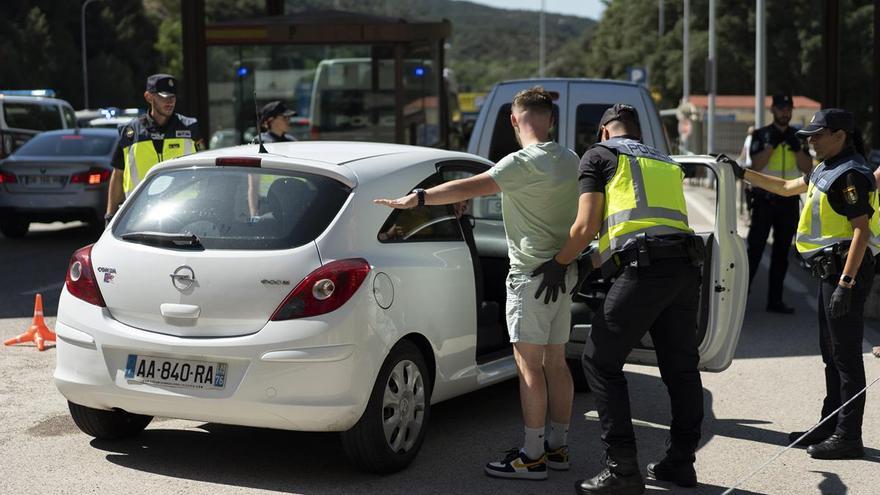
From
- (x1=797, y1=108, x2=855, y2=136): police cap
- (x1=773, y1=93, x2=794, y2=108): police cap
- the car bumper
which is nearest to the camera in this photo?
the car bumper

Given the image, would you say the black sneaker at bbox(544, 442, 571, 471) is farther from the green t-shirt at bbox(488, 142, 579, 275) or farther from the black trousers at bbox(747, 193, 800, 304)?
the black trousers at bbox(747, 193, 800, 304)

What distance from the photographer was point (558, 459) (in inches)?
241

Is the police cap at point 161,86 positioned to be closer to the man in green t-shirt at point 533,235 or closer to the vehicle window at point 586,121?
the man in green t-shirt at point 533,235

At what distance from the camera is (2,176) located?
16312 mm

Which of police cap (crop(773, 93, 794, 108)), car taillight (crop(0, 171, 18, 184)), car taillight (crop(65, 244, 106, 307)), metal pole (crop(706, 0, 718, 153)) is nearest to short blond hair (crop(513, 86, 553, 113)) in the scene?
car taillight (crop(65, 244, 106, 307))

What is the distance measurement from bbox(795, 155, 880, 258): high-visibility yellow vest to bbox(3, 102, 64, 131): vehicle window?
1755cm

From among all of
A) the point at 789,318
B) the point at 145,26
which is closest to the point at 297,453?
the point at 789,318

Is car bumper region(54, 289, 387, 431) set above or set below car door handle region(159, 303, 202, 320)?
below

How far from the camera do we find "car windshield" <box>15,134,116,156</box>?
1692 centimetres

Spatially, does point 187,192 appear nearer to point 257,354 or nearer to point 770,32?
point 257,354

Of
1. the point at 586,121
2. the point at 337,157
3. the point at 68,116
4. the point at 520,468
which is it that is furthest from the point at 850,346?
the point at 68,116

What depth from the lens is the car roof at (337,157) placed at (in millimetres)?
5965

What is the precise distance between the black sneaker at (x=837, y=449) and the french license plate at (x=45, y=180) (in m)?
11.8

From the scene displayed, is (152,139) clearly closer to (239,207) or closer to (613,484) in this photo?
(239,207)
